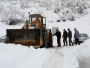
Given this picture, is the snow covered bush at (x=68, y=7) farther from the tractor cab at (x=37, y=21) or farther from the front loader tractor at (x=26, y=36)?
the front loader tractor at (x=26, y=36)

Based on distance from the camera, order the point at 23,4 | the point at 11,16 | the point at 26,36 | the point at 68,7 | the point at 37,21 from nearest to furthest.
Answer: the point at 26,36 < the point at 37,21 < the point at 11,16 < the point at 68,7 < the point at 23,4

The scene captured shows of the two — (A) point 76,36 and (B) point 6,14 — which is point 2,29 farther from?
(A) point 76,36

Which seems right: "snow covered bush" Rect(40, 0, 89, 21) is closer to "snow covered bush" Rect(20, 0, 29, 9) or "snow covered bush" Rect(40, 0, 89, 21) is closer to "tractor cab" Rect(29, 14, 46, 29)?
"snow covered bush" Rect(20, 0, 29, 9)

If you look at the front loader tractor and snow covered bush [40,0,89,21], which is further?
snow covered bush [40,0,89,21]

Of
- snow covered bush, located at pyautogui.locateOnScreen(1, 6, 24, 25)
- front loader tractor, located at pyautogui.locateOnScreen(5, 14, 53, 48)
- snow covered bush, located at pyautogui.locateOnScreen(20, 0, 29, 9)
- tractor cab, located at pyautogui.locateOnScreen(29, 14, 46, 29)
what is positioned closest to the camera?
front loader tractor, located at pyautogui.locateOnScreen(5, 14, 53, 48)

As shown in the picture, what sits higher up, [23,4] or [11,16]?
[23,4]

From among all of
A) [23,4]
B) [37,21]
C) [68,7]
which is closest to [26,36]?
[37,21]

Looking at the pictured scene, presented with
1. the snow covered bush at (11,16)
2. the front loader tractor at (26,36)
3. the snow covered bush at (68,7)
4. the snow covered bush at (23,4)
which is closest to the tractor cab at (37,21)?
the front loader tractor at (26,36)

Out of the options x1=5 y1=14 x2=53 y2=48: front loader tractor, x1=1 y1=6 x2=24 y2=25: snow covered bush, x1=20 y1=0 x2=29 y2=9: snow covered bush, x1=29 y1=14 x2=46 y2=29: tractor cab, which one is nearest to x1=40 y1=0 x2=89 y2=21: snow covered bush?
x1=20 y1=0 x2=29 y2=9: snow covered bush

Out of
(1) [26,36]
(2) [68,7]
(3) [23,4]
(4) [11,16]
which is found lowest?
(1) [26,36]

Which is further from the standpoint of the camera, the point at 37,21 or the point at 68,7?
the point at 68,7

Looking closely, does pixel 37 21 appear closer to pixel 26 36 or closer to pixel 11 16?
pixel 26 36

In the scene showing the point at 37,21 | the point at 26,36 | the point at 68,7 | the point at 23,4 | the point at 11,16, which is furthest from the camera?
the point at 23,4

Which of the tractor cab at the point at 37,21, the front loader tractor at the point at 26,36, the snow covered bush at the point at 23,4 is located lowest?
the front loader tractor at the point at 26,36
